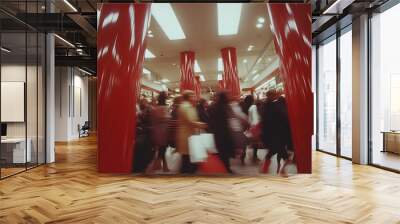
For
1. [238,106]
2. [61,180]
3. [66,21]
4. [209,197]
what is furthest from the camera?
[66,21]

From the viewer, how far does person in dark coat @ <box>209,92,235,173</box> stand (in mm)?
6426

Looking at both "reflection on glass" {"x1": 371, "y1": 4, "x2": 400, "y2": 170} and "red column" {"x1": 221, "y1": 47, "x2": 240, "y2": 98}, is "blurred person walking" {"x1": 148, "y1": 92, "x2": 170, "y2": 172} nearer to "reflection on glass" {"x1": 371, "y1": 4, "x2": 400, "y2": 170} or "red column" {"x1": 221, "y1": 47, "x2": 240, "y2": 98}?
"red column" {"x1": 221, "y1": 47, "x2": 240, "y2": 98}

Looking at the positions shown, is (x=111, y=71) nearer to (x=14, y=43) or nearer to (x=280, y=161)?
(x=14, y=43)

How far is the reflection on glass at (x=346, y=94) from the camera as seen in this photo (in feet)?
28.0

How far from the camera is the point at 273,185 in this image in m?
5.62

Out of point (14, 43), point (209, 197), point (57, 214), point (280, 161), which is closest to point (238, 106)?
point (280, 161)

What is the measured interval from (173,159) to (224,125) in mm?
1153

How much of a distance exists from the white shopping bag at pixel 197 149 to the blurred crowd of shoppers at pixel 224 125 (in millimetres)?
70

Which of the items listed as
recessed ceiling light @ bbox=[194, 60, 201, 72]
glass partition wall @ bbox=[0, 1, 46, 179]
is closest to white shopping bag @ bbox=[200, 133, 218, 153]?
recessed ceiling light @ bbox=[194, 60, 201, 72]

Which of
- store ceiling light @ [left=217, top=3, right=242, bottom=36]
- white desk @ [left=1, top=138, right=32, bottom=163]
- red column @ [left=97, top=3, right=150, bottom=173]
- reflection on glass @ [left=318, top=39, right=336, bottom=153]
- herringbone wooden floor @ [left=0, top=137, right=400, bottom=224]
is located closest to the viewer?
herringbone wooden floor @ [left=0, top=137, right=400, bottom=224]

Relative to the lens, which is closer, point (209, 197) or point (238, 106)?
Result: point (209, 197)

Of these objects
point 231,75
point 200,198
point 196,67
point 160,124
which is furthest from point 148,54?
point 200,198

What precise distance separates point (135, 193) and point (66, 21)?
17.1ft

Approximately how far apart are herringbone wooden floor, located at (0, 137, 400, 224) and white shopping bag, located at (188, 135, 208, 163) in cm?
42
